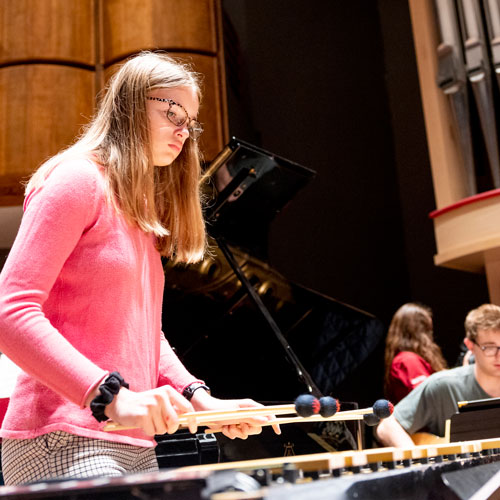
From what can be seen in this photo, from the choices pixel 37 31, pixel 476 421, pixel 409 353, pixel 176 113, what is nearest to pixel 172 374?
pixel 176 113

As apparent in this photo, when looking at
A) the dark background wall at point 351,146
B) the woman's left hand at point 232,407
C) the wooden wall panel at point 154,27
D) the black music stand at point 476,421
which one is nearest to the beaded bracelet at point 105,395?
the woman's left hand at point 232,407

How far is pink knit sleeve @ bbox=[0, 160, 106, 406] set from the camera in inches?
42.4

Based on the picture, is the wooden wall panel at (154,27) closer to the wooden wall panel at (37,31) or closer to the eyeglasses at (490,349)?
the wooden wall panel at (37,31)

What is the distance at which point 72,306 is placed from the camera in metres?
1.19

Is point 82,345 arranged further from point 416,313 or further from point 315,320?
point 416,313

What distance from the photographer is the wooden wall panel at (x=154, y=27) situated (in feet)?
15.5

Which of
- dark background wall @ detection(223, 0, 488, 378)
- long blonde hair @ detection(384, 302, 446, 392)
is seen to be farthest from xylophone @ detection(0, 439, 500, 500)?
dark background wall @ detection(223, 0, 488, 378)

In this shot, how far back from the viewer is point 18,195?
14.9 feet

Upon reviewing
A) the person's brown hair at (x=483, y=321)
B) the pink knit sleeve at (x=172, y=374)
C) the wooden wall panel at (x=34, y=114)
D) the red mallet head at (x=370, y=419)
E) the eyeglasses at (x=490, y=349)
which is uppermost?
the wooden wall panel at (x=34, y=114)

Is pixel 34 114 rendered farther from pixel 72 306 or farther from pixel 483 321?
Answer: pixel 72 306

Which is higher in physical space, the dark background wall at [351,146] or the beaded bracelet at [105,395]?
the dark background wall at [351,146]

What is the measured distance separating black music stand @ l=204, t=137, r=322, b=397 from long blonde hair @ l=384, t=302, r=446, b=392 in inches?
36.4

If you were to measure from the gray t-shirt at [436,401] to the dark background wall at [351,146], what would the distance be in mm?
2434

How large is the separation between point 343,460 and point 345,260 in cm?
504
